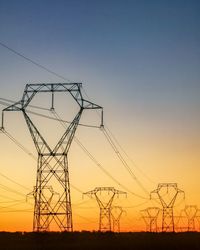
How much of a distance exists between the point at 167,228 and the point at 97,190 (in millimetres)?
32944

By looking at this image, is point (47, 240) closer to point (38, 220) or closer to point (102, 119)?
point (38, 220)

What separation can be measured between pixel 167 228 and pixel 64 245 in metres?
69.1

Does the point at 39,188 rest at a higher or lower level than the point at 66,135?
lower

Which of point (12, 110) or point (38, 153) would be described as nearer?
point (12, 110)

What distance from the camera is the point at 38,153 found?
52.8 meters

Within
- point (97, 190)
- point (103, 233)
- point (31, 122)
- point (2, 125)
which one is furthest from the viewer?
point (103, 233)

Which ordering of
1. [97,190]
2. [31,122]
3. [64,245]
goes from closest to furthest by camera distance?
[31,122], [64,245], [97,190]

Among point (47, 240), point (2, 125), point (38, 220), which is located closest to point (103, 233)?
point (47, 240)

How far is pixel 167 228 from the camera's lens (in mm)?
122625

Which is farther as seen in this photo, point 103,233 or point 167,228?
point 167,228

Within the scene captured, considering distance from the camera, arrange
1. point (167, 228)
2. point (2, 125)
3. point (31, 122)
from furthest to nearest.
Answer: point (167, 228) → point (31, 122) → point (2, 125)

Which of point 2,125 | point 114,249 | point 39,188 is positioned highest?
point 2,125

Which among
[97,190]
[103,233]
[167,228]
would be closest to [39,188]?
[97,190]

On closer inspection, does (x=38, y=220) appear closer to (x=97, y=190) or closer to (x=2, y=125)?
(x=2, y=125)
